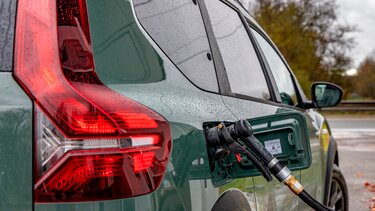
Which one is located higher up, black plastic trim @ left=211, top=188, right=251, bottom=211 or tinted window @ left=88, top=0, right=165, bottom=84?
tinted window @ left=88, top=0, right=165, bottom=84

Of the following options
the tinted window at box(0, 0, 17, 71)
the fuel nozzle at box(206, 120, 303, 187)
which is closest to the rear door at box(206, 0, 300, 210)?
the fuel nozzle at box(206, 120, 303, 187)

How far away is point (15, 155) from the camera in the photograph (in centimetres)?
143

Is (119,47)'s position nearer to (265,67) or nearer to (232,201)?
(232,201)

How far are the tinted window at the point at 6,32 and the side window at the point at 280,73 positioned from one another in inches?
76.5

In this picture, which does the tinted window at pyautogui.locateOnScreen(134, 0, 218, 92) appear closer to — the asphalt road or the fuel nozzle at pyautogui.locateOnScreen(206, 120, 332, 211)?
the fuel nozzle at pyautogui.locateOnScreen(206, 120, 332, 211)

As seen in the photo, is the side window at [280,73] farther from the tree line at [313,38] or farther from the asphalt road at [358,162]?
the tree line at [313,38]

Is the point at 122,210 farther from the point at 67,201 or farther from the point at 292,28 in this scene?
the point at 292,28

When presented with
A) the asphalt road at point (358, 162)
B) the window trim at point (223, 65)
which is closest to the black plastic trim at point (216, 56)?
the window trim at point (223, 65)

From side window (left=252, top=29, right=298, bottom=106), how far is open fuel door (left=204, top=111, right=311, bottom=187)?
1.31 metres

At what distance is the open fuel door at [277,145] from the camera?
1.96 metres

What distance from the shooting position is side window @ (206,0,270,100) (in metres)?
2.50

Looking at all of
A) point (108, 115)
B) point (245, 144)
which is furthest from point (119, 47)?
point (245, 144)

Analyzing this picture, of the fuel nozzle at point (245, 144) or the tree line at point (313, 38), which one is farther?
the tree line at point (313, 38)

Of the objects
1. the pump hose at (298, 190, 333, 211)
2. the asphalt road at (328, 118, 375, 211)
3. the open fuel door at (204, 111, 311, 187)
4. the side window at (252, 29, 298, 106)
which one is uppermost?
the side window at (252, 29, 298, 106)
